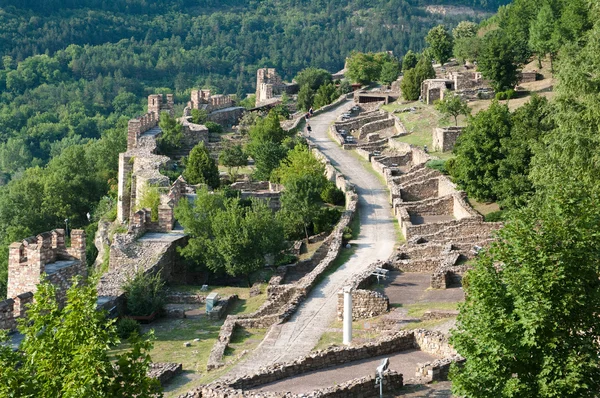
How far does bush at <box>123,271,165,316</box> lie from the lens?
30359mm

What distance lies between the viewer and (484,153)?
38.5 m

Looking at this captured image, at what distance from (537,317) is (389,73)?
6238 centimetres

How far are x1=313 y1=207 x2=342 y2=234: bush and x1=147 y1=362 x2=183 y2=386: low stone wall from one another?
15.6 m

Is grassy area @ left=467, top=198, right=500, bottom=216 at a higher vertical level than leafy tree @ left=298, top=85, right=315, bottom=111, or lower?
higher

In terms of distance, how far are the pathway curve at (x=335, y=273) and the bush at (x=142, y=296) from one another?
4934 millimetres

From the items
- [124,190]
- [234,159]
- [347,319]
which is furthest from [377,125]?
[347,319]

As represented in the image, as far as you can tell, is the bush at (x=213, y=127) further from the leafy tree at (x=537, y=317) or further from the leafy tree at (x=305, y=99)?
the leafy tree at (x=537, y=317)

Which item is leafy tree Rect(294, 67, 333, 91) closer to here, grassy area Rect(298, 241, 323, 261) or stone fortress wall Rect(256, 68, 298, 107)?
stone fortress wall Rect(256, 68, 298, 107)

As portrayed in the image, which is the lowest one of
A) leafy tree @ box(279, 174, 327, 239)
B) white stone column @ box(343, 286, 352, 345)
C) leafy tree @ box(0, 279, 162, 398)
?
leafy tree @ box(279, 174, 327, 239)

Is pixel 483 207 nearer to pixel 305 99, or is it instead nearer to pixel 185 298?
pixel 185 298

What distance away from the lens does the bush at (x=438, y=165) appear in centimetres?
4388

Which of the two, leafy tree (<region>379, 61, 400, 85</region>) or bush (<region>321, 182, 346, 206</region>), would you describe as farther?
leafy tree (<region>379, 61, 400, 85</region>)

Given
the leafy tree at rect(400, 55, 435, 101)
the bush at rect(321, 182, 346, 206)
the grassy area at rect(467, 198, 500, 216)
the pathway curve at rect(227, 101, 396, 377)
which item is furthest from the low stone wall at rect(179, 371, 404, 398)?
the leafy tree at rect(400, 55, 435, 101)

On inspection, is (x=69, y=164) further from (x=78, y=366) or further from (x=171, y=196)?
(x=78, y=366)
